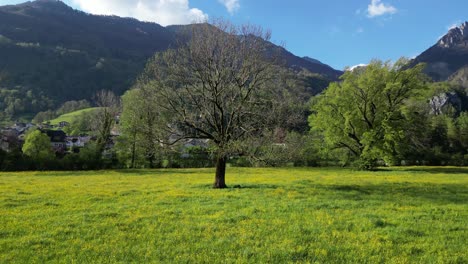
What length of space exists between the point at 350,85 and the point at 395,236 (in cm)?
4298

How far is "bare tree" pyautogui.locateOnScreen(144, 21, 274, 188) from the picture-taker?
22.2 meters

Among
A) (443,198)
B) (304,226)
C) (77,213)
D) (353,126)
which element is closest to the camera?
(304,226)

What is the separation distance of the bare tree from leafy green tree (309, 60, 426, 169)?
28.9 metres

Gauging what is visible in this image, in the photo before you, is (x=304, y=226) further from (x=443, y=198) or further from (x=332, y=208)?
(x=443, y=198)

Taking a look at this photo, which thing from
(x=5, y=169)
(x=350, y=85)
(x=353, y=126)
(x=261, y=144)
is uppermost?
(x=350, y=85)

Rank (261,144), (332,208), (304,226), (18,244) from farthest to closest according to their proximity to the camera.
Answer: (261,144)
(332,208)
(304,226)
(18,244)

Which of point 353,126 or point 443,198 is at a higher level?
point 353,126

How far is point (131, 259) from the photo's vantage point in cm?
851

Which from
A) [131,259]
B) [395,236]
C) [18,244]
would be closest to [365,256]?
[395,236]

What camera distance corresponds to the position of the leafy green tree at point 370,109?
47.2m

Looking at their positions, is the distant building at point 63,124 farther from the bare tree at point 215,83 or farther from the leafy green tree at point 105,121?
the bare tree at point 215,83

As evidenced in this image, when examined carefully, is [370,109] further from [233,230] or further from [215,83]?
[233,230]

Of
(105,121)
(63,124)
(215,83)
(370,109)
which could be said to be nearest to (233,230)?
(215,83)

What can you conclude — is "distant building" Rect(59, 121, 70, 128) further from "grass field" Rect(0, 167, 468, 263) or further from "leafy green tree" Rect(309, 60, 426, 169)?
"grass field" Rect(0, 167, 468, 263)
